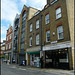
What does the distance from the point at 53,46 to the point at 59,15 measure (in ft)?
16.2

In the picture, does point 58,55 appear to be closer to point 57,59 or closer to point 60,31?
point 57,59

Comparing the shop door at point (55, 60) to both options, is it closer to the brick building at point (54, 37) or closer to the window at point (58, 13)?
the brick building at point (54, 37)

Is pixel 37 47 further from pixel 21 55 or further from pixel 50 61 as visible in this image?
pixel 21 55

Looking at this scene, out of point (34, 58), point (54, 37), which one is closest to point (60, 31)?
point (54, 37)

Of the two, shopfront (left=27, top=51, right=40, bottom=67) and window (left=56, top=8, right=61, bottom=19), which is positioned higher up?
window (left=56, top=8, right=61, bottom=19)

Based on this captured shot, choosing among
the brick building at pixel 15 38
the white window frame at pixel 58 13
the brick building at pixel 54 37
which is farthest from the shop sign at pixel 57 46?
the brick building at pixel 15 38

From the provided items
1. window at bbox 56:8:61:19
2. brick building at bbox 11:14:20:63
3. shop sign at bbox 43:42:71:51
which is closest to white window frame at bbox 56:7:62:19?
window at bbox 56:8:61:19

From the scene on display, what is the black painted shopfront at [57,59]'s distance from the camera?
1339 centimetres

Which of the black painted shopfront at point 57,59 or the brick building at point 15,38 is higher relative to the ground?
the brick building at point 15,38

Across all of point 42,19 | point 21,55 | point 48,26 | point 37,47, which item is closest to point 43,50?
point 37,47

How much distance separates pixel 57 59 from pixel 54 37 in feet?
11.1

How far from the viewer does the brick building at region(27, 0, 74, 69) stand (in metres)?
13.3

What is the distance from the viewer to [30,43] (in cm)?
2230

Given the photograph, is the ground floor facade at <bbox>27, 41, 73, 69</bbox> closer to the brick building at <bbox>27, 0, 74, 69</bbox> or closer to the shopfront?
the brick building at <bbox>27, 0, 74, 69</bbox>
